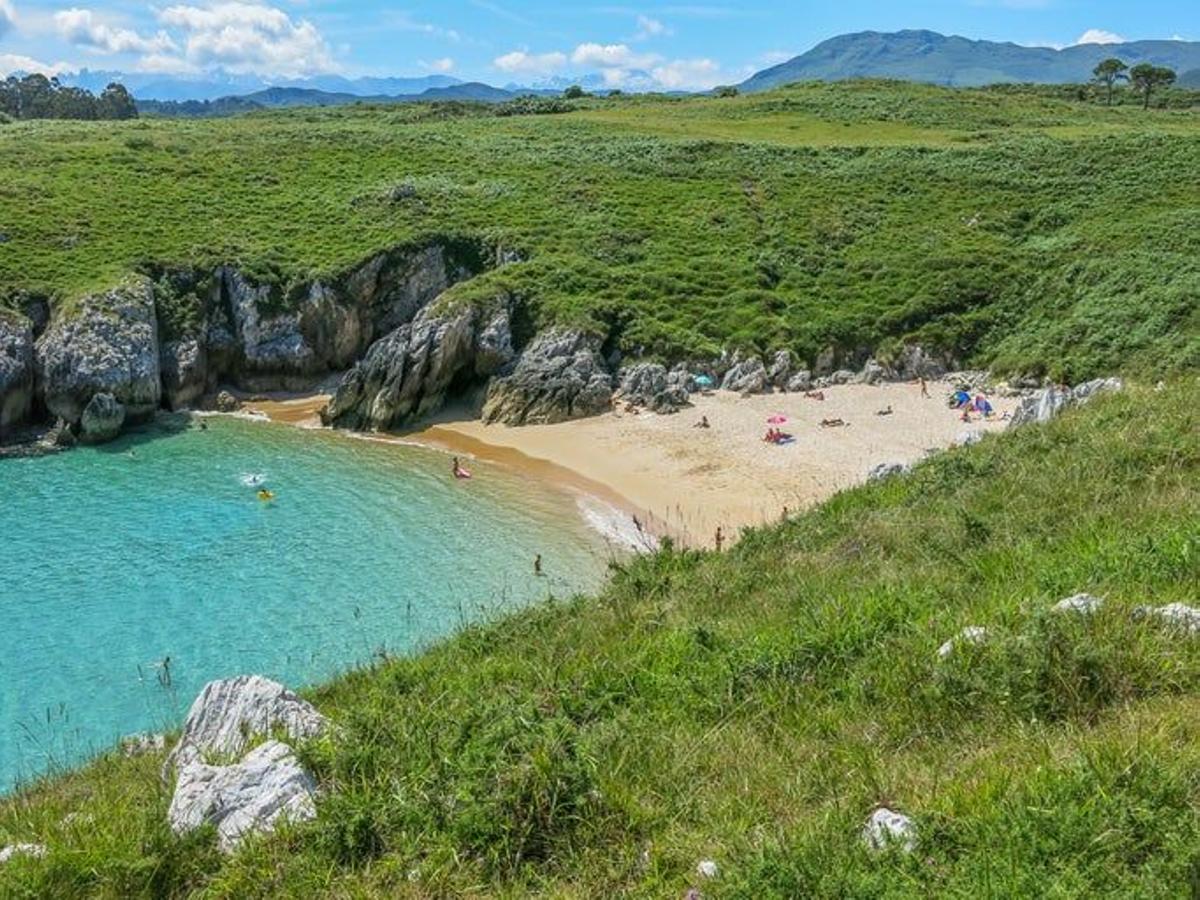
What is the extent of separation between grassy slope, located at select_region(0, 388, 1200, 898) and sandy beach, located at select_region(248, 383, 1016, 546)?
61.5 ft

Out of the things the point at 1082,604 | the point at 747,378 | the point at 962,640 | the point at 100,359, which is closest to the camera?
the point at 962,640

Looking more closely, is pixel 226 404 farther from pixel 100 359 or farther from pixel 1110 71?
pixel 1110 71

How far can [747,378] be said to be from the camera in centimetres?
4225

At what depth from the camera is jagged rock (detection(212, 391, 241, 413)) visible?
44.0 m

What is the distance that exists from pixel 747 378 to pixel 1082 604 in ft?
116

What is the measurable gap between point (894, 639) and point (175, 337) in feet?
146

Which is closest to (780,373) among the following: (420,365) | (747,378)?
(747,378)

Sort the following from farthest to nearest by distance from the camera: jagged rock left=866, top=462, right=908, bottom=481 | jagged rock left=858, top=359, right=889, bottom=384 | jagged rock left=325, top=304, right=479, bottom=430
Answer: jagged rock left=858, top=359, right=889, bottom=384 < jagged rock left=325, top=304, right=479, bottom=430 < jagged rock left=866, top=462, right=908, bottom=481

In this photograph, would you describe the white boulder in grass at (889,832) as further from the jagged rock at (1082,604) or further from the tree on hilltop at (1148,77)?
the tree on hilltop at (1148,77)

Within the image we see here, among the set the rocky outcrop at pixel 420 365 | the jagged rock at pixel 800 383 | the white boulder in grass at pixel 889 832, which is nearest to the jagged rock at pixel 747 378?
the jagged rock at pixel 800 383

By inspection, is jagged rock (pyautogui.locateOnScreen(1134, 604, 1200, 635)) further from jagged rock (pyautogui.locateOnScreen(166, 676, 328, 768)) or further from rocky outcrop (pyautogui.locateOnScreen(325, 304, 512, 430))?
rocky outcrop (pyautogui.locateOnScreen(325, 304, 512, 430))

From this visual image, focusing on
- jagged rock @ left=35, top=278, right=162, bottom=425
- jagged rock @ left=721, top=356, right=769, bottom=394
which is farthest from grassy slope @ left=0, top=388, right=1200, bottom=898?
jagged rock @ left=35, top=278, right=162, bottom=425

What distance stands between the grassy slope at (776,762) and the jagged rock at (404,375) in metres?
32.1

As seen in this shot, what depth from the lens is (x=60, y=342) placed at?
4019 centimetres
